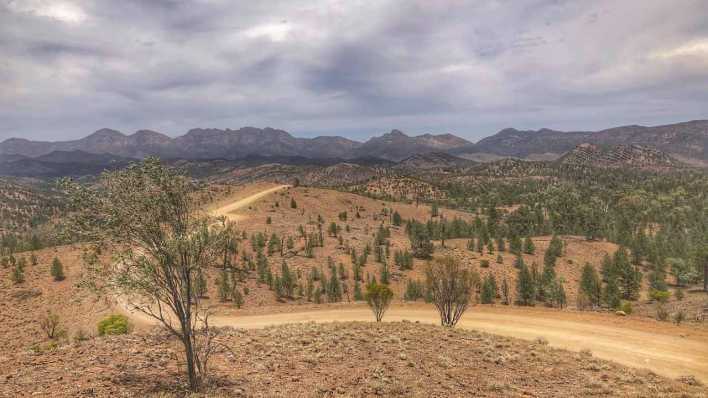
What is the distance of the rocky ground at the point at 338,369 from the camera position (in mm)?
14516

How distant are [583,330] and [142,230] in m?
28.7

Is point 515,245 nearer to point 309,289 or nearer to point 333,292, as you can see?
point 333,292

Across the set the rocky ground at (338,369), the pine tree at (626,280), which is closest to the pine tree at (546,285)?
the pine tree at (626,280)

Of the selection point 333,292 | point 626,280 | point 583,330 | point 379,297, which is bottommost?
point 626,280

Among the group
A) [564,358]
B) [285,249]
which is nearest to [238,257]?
[285,249]

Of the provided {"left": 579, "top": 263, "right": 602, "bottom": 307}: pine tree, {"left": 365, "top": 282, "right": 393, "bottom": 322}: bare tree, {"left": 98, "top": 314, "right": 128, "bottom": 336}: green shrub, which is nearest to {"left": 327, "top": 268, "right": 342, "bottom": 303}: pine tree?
{"left": 365, "top": 282, "right": 393, "bottom": 322}: bare tree

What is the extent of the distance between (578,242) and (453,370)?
115512 mm

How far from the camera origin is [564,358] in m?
19.2

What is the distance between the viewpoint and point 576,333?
2567cm

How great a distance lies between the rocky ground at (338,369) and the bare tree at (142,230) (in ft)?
15.7

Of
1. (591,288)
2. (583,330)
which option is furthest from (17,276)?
(591,288)

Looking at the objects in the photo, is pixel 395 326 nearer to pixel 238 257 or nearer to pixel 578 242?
pixel 238 257

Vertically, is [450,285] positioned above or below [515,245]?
above

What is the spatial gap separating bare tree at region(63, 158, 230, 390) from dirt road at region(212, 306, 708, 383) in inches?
780
